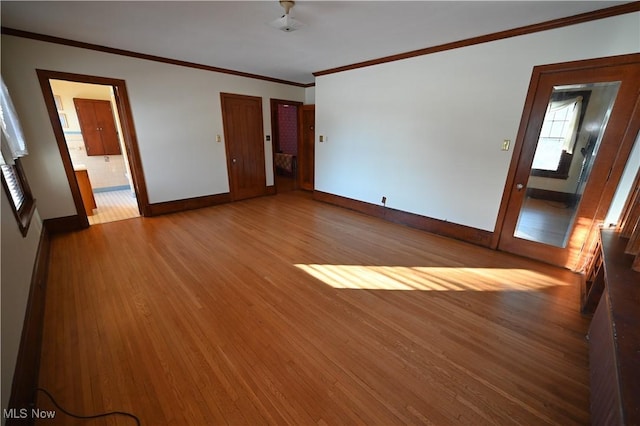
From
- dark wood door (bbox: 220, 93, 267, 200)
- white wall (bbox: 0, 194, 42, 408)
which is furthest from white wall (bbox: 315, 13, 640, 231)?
white wall (bbox: 0, 194, 42, 408)

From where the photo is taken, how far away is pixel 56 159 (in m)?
3.50

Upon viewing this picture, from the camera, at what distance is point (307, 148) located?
246 inches

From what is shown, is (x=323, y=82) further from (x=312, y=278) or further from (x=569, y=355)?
(x=569, y=355)

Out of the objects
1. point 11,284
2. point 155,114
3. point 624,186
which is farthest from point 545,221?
point 155,114

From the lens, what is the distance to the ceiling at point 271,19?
7.61ft

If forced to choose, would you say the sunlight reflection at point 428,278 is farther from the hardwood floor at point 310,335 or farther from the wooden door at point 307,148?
the wooden door at point 307,148

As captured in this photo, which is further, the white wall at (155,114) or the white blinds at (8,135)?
the white wall at (155,114)

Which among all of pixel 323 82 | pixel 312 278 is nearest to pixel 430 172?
pixel 312 278

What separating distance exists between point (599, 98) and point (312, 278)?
134 inches

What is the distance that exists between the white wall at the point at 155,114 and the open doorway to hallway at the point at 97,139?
109cm

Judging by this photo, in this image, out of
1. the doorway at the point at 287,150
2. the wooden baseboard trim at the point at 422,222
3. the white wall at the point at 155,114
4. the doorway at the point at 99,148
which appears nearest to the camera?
the white wall at the point at 155,114

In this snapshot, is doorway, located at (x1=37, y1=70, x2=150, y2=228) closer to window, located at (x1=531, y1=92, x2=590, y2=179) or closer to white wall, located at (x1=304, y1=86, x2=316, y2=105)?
white wall, located at (x1=304, y1=86, x2=316, y2=105)

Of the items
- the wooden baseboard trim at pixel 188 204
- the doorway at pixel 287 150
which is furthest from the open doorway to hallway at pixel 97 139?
the doorway at pixel 287 150

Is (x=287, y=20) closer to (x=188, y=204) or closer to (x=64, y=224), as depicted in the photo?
(x=188, y=204)
